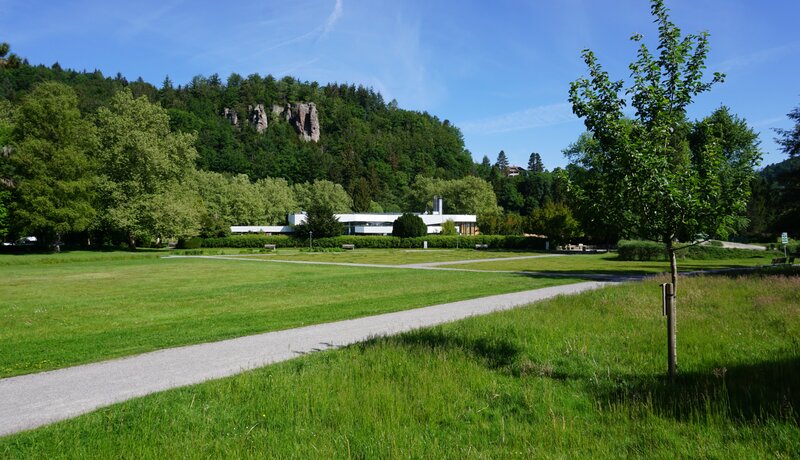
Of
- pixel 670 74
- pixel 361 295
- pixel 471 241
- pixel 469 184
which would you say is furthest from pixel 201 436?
pixel 469 184

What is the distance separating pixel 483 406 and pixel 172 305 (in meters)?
13.3

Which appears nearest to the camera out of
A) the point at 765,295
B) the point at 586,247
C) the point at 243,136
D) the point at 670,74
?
the point at 670,74

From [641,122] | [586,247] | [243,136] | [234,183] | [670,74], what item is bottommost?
[586,247]

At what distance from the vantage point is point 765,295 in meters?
14.2

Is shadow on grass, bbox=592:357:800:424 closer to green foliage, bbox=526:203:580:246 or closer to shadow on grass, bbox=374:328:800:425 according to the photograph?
shadow on grass, bbox=374:328:800:425

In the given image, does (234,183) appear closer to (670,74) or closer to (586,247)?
(586,247)

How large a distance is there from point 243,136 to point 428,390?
513 feet

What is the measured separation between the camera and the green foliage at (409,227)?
77750 millimetres

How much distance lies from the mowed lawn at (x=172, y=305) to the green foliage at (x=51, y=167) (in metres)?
23.7

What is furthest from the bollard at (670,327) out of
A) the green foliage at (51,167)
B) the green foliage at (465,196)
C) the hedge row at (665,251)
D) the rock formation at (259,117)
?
the rock formation at (259,117)

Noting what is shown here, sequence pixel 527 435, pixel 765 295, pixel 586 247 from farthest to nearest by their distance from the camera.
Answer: pixel 586 247
pixel 765 295
pixel 527 435

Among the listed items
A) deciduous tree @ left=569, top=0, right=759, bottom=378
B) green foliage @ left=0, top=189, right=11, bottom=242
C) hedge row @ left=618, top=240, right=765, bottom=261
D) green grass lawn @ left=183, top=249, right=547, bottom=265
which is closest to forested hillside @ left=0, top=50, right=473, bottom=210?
green foliage @ left=0, top=189, right=11, bottom=242

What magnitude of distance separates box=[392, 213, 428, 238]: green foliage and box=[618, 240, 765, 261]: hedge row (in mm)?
38348

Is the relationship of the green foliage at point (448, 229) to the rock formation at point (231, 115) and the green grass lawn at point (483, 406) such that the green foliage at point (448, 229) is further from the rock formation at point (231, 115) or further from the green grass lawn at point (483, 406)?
the rock formation at point (231, 115)
